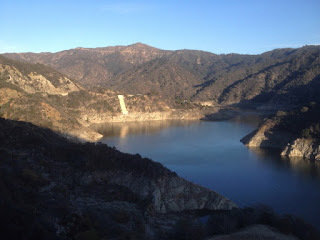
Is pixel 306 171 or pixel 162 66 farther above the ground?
pixel 162 66

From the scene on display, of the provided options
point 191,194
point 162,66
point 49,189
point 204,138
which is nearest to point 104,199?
point 49,189

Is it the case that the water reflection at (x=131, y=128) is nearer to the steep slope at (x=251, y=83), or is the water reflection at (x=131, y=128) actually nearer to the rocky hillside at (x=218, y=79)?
the rocky hillside at (x=218, y=79)

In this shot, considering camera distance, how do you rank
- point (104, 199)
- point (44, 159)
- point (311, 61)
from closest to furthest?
1. point (104, 199)
2. point (44, 159)
3. point (311, 61)

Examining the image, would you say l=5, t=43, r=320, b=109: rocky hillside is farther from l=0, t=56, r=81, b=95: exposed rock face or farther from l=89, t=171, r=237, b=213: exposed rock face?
l=89, t=171, r=237, b=213: exposed rock face

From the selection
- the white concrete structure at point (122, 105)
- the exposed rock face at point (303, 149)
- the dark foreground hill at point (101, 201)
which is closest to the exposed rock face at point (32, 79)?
the white concrete structure at point (122, 105)

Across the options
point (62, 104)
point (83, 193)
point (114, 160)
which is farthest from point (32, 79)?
point (83, 193)

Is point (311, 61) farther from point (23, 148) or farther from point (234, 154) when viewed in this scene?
point (23, 148)

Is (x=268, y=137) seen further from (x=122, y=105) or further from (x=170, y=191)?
(x=122, y=105)
